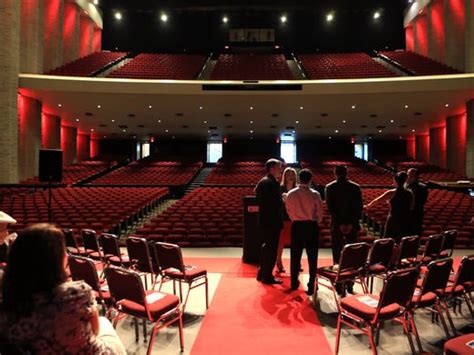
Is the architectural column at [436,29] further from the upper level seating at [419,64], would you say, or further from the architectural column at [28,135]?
the architectural column at [28,135]

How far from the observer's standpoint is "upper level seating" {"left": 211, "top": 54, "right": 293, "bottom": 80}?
15.4 m

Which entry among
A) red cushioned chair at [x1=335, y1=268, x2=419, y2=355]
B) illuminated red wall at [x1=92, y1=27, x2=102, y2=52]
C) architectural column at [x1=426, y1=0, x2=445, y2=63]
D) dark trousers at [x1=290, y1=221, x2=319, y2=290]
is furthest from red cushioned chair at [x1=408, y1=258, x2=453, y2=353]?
illuminated red wall at [x1=92, y1=27, x2=102, y2=52]

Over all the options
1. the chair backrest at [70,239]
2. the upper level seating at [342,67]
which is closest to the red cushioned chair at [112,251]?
the chair backrest at [70,239]

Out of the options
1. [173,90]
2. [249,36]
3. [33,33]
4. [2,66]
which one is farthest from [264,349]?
[249,36]

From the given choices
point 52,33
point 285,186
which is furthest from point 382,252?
point 52,33

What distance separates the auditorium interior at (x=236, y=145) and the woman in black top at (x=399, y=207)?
297mm

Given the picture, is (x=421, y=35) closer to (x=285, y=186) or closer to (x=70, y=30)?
(x=285, y=186)

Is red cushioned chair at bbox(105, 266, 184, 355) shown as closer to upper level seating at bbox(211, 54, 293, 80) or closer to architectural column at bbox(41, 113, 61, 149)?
upper level seating at bbox(211, 54, 293, 80)

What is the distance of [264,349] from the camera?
2715 mm

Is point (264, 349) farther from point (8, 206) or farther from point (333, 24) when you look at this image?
point (333, 24)

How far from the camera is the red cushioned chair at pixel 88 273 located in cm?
284

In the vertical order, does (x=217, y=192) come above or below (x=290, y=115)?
below

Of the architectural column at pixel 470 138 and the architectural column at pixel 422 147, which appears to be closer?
the architectural column at pixel 470 138

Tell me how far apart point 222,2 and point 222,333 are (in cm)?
2149
